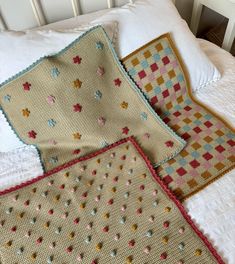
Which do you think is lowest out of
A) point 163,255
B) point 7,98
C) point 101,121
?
point 163,255

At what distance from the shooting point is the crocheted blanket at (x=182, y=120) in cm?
83

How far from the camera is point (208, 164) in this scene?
848 millimetres

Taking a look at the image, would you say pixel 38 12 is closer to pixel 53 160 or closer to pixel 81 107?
pixel 81 107

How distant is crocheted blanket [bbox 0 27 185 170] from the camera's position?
85 centimetres

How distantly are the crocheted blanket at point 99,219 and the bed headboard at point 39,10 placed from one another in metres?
0.65

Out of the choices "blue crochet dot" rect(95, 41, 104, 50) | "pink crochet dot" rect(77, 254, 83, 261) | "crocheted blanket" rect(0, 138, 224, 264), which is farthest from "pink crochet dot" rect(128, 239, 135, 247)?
"blue crochet dot" rect(95, 41, 104, 50)

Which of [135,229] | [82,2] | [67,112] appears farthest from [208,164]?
[82,2]

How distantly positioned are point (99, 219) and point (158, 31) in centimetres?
71

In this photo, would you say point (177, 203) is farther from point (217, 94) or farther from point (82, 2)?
point (82, 2)

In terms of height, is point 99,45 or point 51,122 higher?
point 99,45

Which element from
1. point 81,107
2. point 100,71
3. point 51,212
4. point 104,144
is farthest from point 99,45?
point 51,212

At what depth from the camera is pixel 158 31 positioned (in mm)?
990

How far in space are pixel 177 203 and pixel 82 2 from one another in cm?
94

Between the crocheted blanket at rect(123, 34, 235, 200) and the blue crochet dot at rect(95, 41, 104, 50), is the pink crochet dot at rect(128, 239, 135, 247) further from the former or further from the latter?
the blue crochet dot at rect(95, 41, 104, 50)
